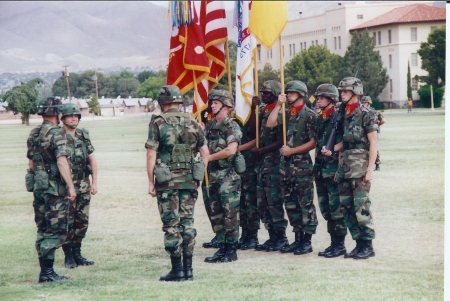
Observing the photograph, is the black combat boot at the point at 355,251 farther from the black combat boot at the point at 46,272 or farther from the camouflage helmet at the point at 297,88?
the black combat boot at the point at 46,272

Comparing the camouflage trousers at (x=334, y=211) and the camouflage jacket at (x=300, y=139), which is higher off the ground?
the camouflage jacket at (x=300, y=139)

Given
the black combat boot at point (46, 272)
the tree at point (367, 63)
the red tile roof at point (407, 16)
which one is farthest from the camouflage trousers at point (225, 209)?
the tree at point (367, 63)

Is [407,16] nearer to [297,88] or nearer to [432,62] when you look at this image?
[432,62]

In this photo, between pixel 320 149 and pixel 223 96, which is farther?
pixel 320 149

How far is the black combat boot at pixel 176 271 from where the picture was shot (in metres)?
7.18

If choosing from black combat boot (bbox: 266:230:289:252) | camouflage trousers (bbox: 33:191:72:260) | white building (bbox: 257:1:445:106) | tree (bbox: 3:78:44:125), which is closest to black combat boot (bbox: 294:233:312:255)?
black combat boot (bbox: 266:230:289:252)

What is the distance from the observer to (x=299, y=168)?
27.4ft

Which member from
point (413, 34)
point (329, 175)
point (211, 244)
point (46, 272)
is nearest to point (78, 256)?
point (46, 272)

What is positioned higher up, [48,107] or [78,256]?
[48,107]

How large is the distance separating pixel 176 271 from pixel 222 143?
53.4 inches

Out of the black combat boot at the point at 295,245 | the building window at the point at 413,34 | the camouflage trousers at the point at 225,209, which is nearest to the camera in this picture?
the camouflage trousers at the point at 225,209

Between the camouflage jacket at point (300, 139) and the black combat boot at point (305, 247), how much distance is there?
0.62 m

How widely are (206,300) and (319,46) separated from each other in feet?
131

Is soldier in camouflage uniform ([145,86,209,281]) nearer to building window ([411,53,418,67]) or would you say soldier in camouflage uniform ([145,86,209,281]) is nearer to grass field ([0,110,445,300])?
grass field ([0,110,445,300])
